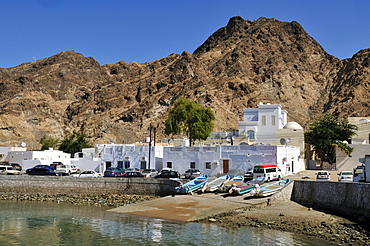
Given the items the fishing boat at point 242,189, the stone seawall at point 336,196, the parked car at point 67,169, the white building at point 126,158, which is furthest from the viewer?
the white building at point 126,158

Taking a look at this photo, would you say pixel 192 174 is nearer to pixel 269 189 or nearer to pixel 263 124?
pixel 269 189

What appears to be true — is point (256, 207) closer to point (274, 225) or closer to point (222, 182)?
point (274, 225)

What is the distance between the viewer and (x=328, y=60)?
444ft

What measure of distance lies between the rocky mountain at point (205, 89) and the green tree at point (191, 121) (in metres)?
35.5

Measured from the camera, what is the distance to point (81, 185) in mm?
40219

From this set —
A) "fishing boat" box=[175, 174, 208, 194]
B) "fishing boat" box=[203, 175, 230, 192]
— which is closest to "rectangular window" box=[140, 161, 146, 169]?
"fishing boat" box=[175, 174, 208, 194]

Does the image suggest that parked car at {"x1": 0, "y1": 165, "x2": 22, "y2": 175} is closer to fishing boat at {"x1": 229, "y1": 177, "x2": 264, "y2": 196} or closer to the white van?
fishing boat at {"x1": 229, "y1": 177, "x2": 264, "y2": 196}

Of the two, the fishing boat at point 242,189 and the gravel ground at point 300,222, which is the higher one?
the fishing boat at point 242,189

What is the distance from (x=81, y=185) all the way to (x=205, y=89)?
78160 mm

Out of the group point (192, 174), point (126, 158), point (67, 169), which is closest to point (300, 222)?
point (192, 174)

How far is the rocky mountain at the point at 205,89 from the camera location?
4387 inches

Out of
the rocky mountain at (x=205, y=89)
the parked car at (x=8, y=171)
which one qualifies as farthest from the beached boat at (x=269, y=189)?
the rocky mountain at (x=205, y=89)

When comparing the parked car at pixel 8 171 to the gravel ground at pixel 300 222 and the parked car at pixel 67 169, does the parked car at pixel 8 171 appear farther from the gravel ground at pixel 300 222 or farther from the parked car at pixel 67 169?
the gravel ground at pixel 300 222

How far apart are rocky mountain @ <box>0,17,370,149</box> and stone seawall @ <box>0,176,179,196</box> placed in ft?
196
